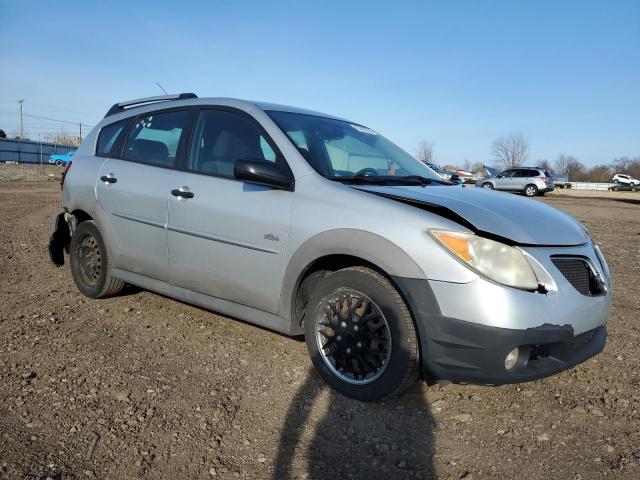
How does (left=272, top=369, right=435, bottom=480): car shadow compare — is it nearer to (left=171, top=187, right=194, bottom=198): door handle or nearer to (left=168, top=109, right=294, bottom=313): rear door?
(left=168, top=109, right=294, bottom=313): rear door

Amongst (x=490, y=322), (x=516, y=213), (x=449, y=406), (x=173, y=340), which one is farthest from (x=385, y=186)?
(x=173, y=340)

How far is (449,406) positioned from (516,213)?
1.19 metres

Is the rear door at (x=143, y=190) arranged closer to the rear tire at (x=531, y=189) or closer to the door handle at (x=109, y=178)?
the door handle at (x=109, y=178)

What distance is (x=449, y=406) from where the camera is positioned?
3027mm

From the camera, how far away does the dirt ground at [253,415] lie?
7.82 ft

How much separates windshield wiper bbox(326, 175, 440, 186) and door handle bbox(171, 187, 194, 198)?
3.67 feet

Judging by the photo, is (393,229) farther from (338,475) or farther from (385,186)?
(338,475)

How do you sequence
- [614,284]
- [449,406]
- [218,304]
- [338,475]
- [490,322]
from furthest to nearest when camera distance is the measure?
[614,284] < [218,304] < [449,406] < [490,322] < [338,475]

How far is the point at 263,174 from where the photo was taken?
3.24 metres

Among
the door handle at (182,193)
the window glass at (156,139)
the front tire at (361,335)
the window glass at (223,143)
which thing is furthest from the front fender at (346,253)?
the window glass at (156,139)

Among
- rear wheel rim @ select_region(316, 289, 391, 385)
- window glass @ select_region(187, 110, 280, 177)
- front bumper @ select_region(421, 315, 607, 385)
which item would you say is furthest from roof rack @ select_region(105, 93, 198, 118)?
front bumper @ select_region(421, 315, 607, 385)

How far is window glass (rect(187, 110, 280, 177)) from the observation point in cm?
367

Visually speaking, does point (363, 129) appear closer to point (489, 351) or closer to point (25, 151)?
point (489, 351)

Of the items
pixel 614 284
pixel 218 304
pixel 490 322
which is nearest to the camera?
pixel 490 322
